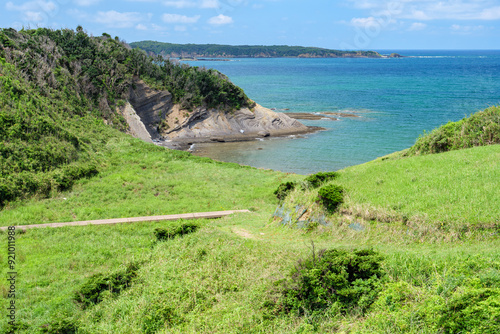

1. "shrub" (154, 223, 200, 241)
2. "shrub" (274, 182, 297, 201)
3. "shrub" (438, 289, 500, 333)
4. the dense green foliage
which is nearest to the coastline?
"shrub" (274, 182, 297, 201)

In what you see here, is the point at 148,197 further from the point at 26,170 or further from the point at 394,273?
the point at 394,273

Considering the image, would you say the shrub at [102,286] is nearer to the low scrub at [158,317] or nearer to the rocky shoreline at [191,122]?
the low scrub at [158,317]

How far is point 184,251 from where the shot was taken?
1377cm

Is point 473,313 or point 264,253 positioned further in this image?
point 264,253

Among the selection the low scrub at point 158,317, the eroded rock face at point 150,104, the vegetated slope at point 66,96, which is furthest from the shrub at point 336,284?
the eroded rock face at point 150,104

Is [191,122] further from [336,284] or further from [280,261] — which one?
[336,284]

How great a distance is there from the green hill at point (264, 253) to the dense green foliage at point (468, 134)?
0.64 feet

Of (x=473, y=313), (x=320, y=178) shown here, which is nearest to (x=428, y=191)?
(x=320, y=178)

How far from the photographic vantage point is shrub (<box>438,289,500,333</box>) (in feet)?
20.9

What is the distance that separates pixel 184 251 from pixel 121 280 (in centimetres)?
239

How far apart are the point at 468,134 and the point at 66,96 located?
3706 cm

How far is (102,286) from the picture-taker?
39.3 ft

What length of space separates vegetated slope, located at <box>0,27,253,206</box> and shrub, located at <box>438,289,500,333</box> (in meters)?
22.1

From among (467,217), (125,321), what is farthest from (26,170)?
(467,217)
